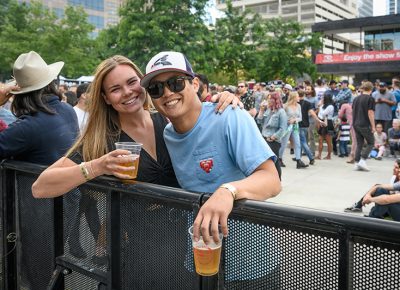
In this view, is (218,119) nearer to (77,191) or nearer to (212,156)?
(212,156)

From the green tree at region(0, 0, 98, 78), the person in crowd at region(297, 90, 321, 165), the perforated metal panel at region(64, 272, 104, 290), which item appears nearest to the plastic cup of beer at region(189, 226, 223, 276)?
the perforated metal panel at region(64, 272, 104, 290)

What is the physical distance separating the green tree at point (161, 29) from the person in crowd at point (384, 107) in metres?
15.4

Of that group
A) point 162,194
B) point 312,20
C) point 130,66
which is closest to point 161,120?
point 130,66

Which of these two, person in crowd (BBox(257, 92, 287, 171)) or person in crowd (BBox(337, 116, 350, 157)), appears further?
person in crowd (BBox(337, 116, 350, 157))

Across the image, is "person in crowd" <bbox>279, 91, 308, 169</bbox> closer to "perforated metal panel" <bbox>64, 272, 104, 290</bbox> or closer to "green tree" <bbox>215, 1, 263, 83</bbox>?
"perforated metal panel" <bbox>64, 272, 104, 290</bbox>

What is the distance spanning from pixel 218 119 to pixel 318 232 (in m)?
0.74

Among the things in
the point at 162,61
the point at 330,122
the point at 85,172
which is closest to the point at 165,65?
the point at 162,61

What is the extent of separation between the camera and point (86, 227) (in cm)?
239

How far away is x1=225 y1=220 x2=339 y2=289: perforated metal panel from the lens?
1535 mm

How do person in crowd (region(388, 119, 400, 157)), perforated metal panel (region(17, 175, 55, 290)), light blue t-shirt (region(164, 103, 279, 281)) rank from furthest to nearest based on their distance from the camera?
1. person in crowd (region(388, 119, 400, 157))
2. perforated metal panel (region(17, 175, 55, 290))
3. light blue t-shirt (region(164, 103, 279, 281))

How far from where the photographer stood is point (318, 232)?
5.01 feet

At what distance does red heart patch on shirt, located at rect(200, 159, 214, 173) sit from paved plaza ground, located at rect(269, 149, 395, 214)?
4627mm

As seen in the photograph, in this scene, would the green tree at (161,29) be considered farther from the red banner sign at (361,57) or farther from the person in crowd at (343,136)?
the person in crowd at (343,136)

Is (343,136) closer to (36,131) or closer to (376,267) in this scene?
(36,131)
